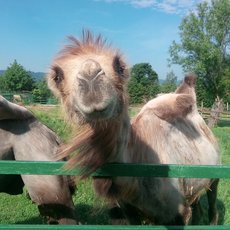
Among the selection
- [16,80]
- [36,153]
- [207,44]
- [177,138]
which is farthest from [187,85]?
[16,80]

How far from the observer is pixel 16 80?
205 feet

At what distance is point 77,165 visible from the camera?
2191mm

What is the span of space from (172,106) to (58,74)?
2.07m

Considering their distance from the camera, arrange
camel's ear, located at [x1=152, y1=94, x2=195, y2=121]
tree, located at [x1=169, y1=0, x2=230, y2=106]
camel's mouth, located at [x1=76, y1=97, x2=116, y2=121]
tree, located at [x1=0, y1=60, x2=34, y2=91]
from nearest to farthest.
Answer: camel's mouth, located at [x1=76, y1=97, x2=116, y2=121] < camel's ear, located at [x1=152, y1=94, x2=195, y2=121] < tree, located at [x1=169, y1=0, x2=230, y2=106] < tree, located at [x1=0, y1=60, x2=34, y2=91]

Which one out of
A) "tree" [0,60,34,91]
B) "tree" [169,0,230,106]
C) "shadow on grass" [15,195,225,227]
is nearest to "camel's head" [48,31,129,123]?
"shadow on grass" [15,195,225,227]

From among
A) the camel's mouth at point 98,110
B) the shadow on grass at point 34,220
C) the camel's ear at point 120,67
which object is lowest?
the shadow on grass at point 34,220

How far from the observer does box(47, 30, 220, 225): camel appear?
6.37 feet

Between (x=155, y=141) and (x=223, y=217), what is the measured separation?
8.86 ft

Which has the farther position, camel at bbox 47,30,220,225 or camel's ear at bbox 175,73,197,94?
camel's ear at bbox 175,73,197,94

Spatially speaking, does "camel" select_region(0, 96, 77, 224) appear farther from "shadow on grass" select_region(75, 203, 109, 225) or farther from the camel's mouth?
the camel's mouth

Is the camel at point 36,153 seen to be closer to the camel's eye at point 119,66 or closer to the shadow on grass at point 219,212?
the camel's eye at point 119,66

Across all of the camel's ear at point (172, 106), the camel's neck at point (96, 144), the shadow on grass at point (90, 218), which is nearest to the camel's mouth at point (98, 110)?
the camel's neck at point (96, 144)

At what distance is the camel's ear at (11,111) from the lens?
3.47 meters

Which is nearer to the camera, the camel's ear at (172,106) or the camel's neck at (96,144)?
the camel's neck at (96,144)
